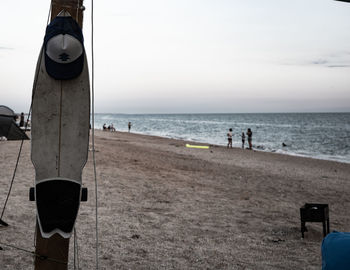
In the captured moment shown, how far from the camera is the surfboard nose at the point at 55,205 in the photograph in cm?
332

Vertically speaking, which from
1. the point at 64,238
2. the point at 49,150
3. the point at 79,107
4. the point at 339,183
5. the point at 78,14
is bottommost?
the point at 339,183

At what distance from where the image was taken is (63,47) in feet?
11.0

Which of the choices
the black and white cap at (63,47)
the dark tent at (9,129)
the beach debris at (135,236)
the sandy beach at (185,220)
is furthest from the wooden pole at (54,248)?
the dark tent at (9,129)

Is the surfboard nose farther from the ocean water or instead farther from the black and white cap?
the ocean water

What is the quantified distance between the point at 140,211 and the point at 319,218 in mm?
4221

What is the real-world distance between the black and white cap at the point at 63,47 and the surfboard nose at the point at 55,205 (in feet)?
3.71

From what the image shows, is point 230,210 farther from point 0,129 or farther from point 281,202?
point 0,129

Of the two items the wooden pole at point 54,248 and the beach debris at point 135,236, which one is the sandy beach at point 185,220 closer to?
the beach debris at point 135,236

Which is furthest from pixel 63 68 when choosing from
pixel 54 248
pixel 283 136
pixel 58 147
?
pixel 283 136

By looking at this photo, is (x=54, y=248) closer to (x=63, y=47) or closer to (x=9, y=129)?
(x=63, y=47)

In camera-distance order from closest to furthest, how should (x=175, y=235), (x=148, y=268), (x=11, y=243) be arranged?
(x=148, y=268) → (x=11, y=243) → (x=175, y=235)

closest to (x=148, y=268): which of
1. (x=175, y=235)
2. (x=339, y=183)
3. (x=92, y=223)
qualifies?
(x=175, y=235)

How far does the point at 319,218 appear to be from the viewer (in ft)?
22.8

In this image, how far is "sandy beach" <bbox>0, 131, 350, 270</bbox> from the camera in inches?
227
